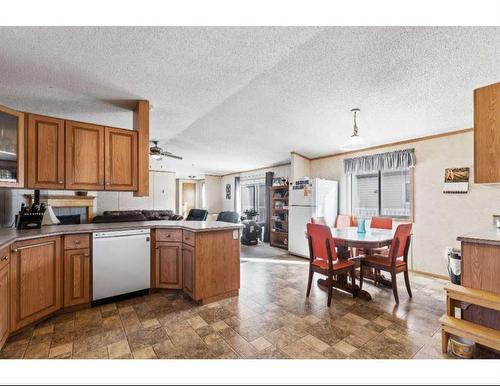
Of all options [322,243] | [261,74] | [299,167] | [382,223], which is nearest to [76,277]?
[322,243]

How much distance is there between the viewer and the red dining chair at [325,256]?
261cm

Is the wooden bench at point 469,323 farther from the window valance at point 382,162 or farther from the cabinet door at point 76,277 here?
the cabinet door at point 76,277

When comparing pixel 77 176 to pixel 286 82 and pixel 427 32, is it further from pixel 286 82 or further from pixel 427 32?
pixel 427 32

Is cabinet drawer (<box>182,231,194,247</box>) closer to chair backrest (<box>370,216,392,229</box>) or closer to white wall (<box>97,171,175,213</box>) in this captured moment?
chair backrest (<box>370,216,392,229</box>)

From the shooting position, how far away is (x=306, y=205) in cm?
475

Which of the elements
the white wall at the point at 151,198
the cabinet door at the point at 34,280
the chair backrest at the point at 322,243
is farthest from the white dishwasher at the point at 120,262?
the white wall at the point at 151,198

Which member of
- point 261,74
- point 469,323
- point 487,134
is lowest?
point 469,323

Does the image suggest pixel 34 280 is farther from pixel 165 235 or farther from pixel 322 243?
pixel 322 243

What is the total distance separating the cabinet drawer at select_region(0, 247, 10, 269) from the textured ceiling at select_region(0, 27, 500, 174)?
1512 mm

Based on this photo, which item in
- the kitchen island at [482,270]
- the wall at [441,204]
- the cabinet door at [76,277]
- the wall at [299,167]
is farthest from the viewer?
the wall at [299,167]

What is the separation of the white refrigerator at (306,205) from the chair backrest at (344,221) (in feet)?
0.60

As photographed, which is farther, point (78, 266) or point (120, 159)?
point (120, 159)

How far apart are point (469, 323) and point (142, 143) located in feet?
11.9
